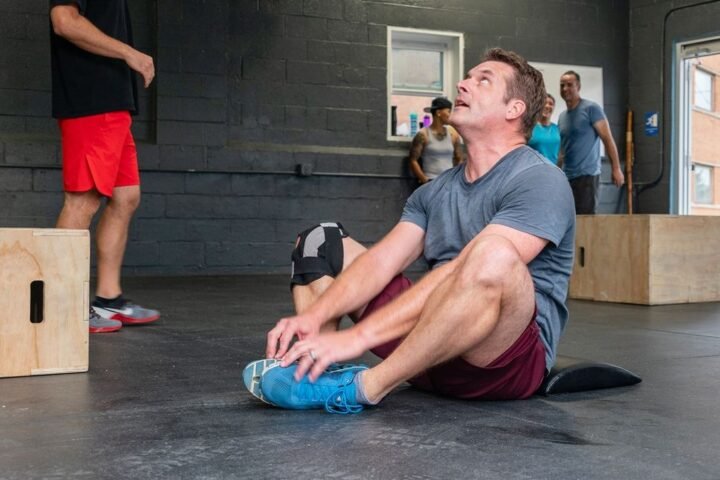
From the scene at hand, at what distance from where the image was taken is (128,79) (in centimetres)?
337

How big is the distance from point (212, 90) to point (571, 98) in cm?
258

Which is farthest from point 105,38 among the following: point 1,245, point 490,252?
point 490,252

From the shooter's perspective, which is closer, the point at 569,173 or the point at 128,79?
the point at 128,79

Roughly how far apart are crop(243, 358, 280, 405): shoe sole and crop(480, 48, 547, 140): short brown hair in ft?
2.66

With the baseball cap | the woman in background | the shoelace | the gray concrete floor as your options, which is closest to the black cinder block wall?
the baseball cap

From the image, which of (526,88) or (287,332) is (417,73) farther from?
(287,332)

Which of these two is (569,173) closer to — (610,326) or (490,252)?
(610,326)

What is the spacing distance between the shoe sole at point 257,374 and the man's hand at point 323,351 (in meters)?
0.11

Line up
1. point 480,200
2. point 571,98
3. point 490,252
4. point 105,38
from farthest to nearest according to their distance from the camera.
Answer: point 571,98 < point 105,38 < point 480,200 < point 490,252

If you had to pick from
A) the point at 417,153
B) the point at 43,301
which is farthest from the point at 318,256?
the point at 417,153

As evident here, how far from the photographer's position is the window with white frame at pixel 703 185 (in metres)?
9.07

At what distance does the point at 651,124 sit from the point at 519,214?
23.2ft

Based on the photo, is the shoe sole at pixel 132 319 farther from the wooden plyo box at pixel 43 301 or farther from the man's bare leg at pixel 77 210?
the wooden plyo box at pixel 43 301

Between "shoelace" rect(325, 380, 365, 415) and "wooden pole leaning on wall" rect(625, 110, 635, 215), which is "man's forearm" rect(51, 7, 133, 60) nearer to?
"shoelace" rect(325, 380, 365, 415)
